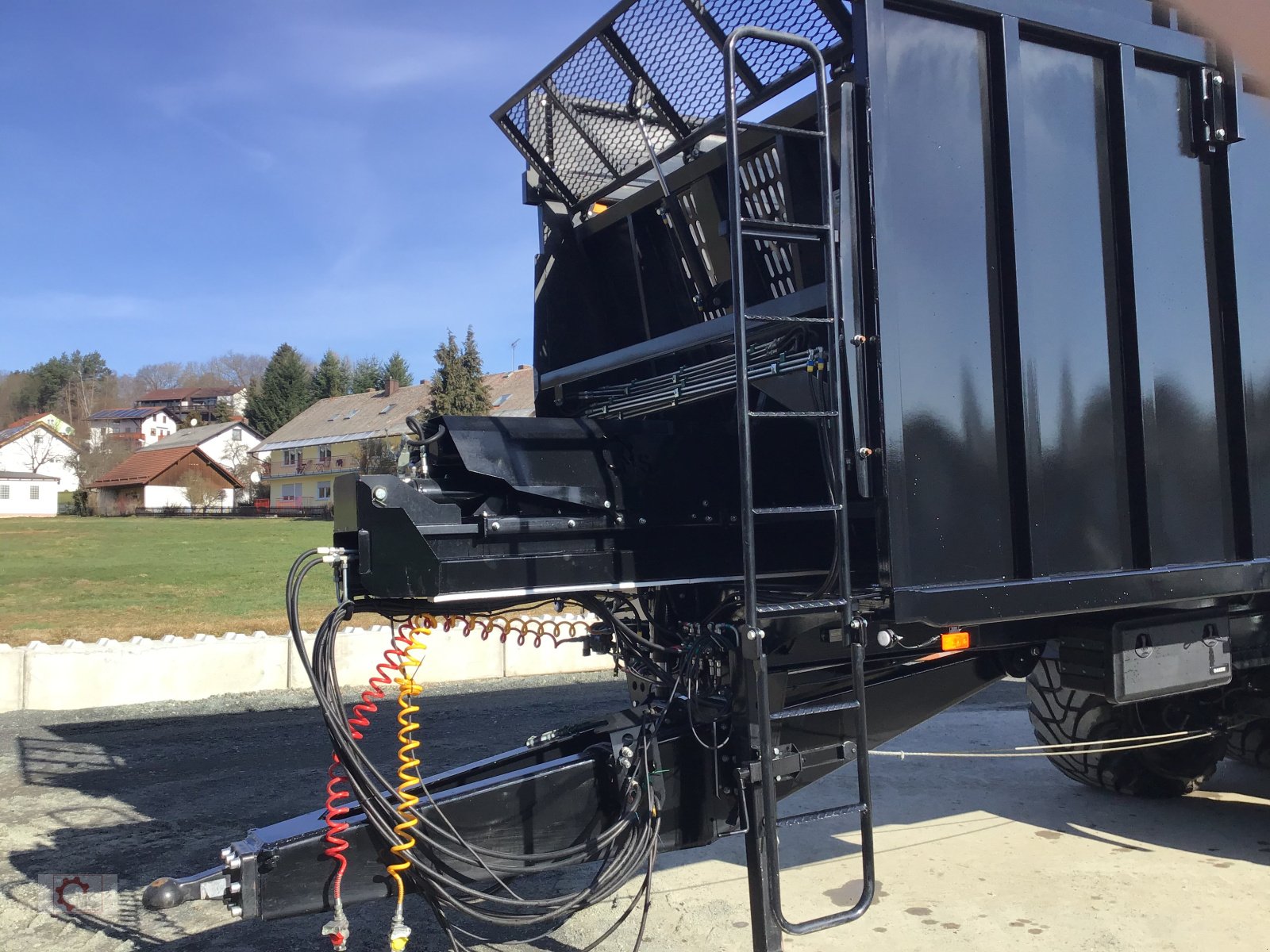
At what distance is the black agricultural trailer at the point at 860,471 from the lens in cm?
293

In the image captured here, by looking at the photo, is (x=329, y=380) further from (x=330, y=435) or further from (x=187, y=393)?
(x=187, y=393)

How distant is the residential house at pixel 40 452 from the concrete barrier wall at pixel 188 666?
6912 centimetres

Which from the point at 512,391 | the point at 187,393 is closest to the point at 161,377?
the point at 187,393

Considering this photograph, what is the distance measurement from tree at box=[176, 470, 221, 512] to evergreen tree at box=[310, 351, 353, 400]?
1600 centimetres

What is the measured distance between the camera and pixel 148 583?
57.4 feet

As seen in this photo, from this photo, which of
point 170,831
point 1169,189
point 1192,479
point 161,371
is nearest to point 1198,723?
point 1192,479

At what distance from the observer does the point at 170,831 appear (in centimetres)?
510

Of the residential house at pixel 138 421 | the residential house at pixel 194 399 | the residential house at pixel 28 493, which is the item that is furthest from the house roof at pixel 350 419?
the residential house at pixel 138 421

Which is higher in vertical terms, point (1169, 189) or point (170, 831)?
point (1169, 189)

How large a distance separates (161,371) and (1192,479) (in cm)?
11662

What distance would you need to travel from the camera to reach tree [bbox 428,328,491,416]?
103 feet

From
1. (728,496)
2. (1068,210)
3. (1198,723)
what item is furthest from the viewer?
(1198,723)

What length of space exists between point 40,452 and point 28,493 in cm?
1308

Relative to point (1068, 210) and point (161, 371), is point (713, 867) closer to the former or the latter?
point (1068, 210)
